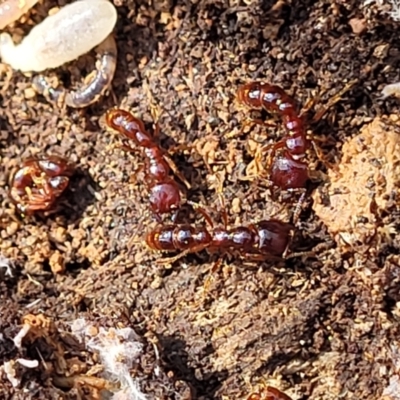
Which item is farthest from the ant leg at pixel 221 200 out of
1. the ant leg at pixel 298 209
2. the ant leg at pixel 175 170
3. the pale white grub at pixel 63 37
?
the pale white grub at pixel 63 37

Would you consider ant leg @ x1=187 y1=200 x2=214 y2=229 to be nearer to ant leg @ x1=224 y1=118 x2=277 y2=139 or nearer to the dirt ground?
the dirt ground

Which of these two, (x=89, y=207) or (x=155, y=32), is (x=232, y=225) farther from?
(x=155, y=32)

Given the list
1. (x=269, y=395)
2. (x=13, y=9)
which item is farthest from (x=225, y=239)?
(x=13, y=9)

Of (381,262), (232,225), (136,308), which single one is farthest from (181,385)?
(381,262)

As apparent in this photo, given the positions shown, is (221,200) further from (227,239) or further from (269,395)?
(269,395)

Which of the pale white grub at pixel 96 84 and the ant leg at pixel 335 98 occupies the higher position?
the pale white grub at pixel 96 84

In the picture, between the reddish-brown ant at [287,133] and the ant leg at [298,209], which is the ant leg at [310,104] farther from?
the ant leg at [298,209]

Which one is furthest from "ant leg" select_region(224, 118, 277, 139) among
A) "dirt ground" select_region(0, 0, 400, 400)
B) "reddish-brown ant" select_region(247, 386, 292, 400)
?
"reddish-brown ant" select_region(247, 386, 292, 400)
